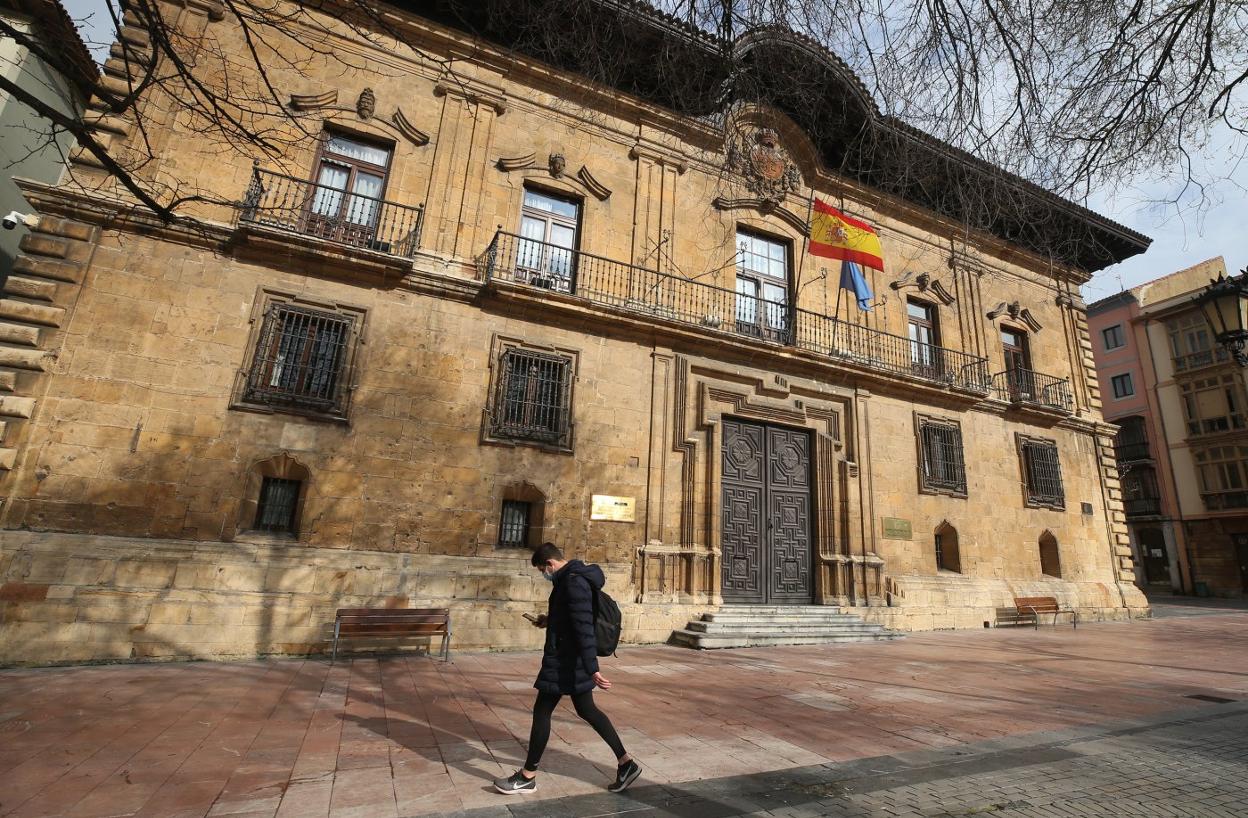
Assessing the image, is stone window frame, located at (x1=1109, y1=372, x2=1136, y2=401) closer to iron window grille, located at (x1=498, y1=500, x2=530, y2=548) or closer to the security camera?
iron window grille, located at (x1=498, y1=500, x2=530, y2=548)

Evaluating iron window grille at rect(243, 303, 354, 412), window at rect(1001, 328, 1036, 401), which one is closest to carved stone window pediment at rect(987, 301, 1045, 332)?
window at rect(1001, 328, 1036, 401)

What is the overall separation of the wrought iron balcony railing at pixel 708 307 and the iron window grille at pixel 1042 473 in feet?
7.57

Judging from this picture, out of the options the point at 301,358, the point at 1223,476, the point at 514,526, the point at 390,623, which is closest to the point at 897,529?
the point at 514,526

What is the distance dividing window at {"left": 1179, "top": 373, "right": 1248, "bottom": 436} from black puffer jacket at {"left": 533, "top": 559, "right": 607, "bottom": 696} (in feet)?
112

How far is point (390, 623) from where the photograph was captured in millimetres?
7758

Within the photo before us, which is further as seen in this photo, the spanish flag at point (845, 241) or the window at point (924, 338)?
the window at point (924, 338)

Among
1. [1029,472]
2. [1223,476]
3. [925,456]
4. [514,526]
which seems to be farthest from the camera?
[1223,476]

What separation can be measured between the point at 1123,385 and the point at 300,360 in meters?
37.2

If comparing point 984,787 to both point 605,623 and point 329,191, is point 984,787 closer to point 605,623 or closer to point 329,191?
point 605,623

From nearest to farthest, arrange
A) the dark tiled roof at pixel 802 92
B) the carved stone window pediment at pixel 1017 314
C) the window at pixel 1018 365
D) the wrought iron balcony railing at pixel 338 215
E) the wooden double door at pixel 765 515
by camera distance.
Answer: the dark tiled roof at pixel 802 92 < the wrought iron balcony railing at pixel 338 215 < the wooden double door at pixel 765 515 < the window at pixel 1018 365 < the carved stone window pediment at pixel 1017 314

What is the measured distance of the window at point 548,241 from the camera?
11.1m

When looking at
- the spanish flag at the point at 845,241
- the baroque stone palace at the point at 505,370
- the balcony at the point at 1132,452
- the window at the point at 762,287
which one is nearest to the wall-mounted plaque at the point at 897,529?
the baroque stone palace at the point at 505,370

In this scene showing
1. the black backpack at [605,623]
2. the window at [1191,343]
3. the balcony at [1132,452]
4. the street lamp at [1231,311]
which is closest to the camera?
the black backpack at [605,623]

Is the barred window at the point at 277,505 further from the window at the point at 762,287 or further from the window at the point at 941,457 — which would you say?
the window at the point at 941,457
